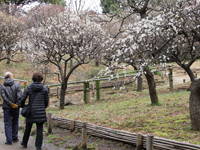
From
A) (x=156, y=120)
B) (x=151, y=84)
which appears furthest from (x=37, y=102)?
(x=151, y=84)

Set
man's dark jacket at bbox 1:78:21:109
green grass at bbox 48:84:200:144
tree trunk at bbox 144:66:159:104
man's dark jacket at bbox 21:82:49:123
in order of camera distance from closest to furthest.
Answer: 1. man's dark jacket at bbox 21:82:49:123
2. green grass at bbox 48:84:200:144
3. man's dark jacket at bbox 1:78:21:109
4. tree trunk at bbox 144:66:159:104

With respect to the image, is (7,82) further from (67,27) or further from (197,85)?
(67,27)

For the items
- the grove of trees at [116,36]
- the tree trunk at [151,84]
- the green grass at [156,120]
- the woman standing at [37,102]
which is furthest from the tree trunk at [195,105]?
the woman standing at [37,102]

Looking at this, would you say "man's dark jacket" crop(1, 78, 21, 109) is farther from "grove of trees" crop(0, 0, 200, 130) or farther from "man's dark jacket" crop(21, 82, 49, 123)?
"grove of trees" crop(0, 0, 200, 130)

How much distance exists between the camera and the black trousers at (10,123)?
5331 millimetres

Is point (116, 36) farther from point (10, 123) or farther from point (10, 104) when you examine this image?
point (10, 123)

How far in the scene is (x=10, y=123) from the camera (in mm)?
5402

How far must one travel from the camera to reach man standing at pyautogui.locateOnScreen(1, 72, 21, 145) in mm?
5320

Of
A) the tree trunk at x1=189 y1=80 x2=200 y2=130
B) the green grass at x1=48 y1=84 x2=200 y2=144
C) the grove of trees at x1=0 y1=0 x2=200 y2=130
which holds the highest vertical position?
the grove of trees at x1=0 y1=0 x2=200 y2=130

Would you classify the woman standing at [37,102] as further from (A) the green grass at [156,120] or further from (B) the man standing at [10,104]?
(A) the green grass at [156,120]

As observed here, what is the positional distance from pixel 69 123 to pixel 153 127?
258 centimetres

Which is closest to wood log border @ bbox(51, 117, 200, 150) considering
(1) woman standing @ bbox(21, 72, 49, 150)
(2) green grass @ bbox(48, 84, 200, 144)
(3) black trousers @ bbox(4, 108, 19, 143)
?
(2) green grass @ bbox(48, 84, 200, 144)

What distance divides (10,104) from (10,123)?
52 centimetres

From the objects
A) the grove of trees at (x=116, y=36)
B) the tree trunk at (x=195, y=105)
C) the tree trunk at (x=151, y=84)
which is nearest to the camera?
the tree trunk at (x=195, y=105)
